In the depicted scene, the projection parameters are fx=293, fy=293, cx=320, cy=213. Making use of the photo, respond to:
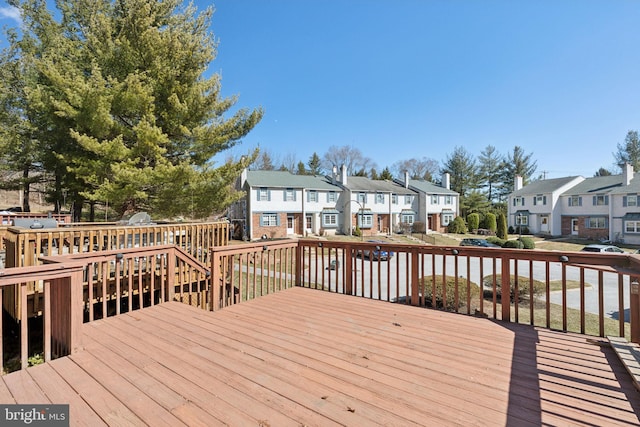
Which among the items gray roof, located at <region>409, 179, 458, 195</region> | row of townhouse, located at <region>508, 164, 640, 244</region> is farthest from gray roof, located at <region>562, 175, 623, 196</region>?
gray roof, located at <region>409, 179, 458, 195</region>

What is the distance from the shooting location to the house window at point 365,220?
2938 centimetres

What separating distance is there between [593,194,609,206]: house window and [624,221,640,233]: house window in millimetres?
2784

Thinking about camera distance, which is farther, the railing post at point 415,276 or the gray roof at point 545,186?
the gray roof at point 545,186

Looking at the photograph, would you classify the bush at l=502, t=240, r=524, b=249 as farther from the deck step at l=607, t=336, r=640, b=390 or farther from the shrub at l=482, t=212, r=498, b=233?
the deck step at l=607, t=336, r=640, b=390

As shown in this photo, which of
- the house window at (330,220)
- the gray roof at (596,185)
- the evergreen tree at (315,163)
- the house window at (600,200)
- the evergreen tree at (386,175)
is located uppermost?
the evergreen tree at (315,163)

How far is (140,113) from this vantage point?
32.3 feet

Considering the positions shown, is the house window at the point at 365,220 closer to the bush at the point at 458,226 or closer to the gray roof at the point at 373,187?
the gray roof at the point at 373,187

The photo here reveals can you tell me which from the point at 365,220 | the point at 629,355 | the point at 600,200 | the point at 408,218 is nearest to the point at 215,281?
the point at 629,355

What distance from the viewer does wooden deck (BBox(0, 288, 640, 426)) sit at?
68.1 inches

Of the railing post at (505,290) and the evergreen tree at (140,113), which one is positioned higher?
the evergreen tree at (140,113)

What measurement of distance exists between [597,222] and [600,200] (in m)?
2.09

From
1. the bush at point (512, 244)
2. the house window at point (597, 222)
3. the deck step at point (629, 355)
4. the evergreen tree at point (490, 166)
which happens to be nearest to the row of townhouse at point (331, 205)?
the evergreen tree at point (490, 166)

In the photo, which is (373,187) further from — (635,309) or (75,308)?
(75,308)

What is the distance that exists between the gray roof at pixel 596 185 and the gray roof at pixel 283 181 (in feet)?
79.4
